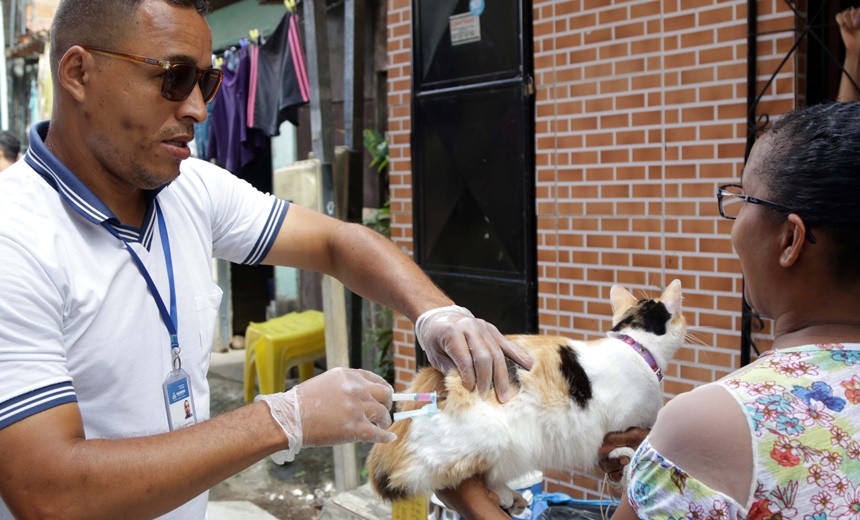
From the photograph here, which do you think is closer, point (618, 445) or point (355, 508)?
point (618, 445)

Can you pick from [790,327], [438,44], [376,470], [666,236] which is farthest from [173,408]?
[438,44]

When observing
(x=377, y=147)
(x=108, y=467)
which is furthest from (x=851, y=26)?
(x=377, y=147)

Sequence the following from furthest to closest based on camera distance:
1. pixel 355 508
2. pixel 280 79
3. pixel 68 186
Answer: pixel 280 79, pixel 355 508, pixel 68 186

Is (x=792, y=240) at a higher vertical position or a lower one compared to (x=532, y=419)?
higher

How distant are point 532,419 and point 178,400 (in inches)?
37.3

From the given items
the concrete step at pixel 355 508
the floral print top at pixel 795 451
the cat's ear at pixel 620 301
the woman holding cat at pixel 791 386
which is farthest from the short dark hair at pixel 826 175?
the concrete step at pixel 355 508

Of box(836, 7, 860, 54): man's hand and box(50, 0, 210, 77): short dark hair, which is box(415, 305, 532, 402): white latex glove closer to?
box(50, 0, 210, 77): short dark hair

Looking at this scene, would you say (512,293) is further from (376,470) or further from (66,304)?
→ (66,304)

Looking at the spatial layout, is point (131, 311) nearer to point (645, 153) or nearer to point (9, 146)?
point (645, 153)

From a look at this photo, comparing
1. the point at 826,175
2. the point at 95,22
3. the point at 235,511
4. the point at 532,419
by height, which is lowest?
the point at 235,511

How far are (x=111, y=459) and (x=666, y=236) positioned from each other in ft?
9.98

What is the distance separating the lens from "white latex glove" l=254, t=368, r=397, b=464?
1.52 meters

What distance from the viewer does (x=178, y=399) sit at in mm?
1813

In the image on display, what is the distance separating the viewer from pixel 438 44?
15.4ft
